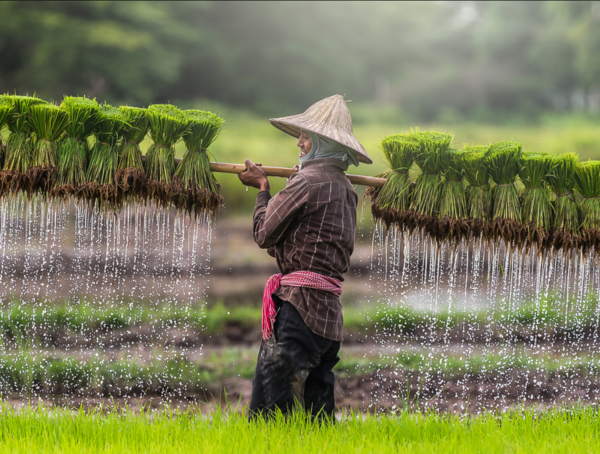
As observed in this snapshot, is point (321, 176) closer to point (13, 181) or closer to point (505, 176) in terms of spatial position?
point (505, 176)

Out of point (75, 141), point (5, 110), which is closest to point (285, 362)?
point (75, 141)

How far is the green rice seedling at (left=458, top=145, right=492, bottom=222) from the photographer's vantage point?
3.57m

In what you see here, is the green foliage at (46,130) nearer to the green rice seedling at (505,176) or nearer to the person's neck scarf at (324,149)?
the person's neck scarf at (324,149)

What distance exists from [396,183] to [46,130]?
2.40 metres

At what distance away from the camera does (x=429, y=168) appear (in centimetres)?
360

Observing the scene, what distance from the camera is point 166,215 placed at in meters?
3.46

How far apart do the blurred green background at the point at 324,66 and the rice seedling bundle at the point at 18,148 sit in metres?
6.04

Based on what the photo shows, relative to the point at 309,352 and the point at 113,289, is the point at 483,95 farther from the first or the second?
the point at 309,352

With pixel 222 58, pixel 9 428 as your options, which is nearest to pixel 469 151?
pixel 9 428

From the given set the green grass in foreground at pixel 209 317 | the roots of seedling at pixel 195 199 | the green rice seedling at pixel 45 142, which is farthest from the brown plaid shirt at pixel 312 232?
the green grass in foreground at pixel 209 317

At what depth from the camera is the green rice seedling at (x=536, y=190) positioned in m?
3.57

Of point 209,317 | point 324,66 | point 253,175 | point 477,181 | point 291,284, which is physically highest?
point 324,66

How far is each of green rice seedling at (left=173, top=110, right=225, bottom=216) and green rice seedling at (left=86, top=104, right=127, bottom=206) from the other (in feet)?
1.34

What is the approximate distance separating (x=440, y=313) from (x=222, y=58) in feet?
32.0
